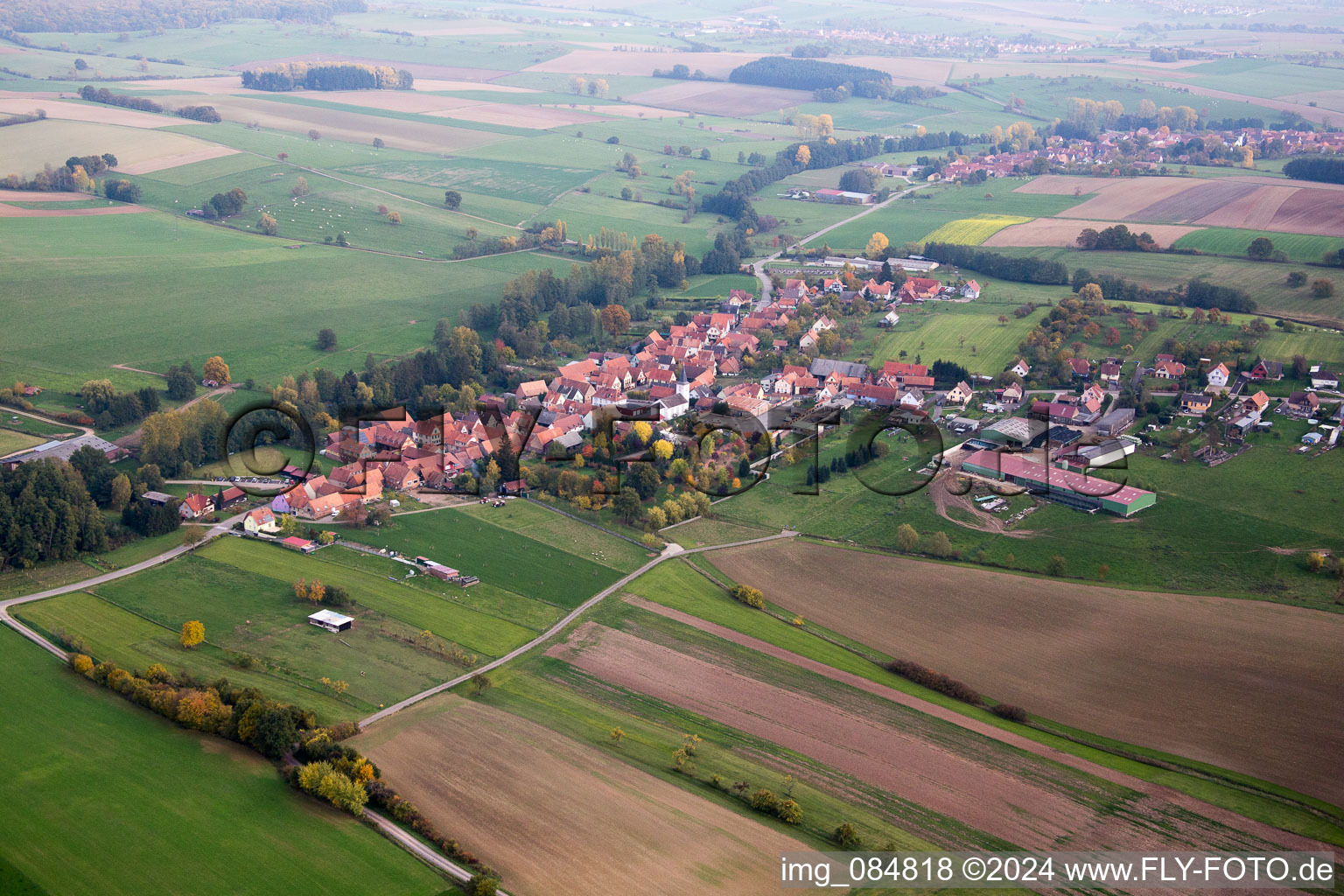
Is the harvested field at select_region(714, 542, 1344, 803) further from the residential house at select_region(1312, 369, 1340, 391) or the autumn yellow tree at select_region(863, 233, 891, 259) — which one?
the autumn yellow tree at select_region(863, 233, 891, 259)

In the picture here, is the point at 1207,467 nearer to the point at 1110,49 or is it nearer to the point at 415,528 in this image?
the point at 415,528

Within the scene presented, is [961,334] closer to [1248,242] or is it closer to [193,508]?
[1248,242]

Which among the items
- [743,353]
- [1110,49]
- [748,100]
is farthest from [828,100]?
[743,353]

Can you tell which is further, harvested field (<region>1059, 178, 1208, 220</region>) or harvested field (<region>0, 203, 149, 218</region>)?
harvested field (<region>1059, 178, 1208, 220</region>)

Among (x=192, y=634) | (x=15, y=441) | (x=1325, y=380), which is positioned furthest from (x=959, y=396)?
(x=15, y=441)

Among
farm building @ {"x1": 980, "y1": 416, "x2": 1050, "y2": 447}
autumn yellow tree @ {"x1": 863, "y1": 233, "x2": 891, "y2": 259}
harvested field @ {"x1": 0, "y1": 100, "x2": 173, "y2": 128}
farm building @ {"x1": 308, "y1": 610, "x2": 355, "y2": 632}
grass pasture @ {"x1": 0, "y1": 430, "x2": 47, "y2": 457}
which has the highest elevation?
harvested field @ {"x1": 0, "y1": 100, "x2": 173, "y2": 128}

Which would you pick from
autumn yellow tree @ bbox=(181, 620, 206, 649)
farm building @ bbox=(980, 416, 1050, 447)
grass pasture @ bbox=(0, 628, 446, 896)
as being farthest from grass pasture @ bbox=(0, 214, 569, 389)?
farm building @ bbox=(980, 416, 1050, 447)
